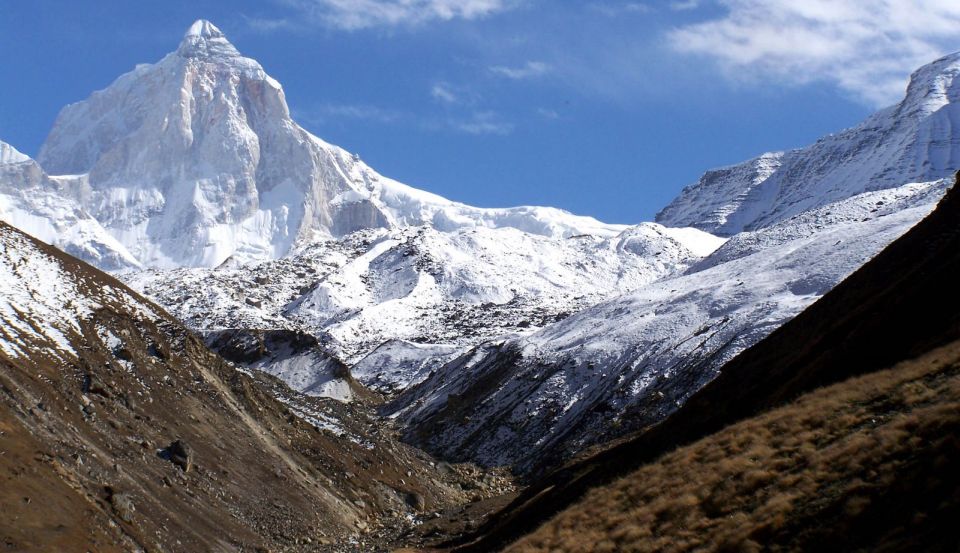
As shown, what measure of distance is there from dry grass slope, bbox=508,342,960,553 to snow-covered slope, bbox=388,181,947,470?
5819cm

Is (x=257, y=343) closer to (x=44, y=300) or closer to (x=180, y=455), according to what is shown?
(x=44, y=300)

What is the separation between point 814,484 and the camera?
26312 mm

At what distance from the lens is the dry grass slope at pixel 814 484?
22741mm

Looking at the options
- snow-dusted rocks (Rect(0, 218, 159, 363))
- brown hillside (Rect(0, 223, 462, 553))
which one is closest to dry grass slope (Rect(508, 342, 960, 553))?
brown hillside (Rect(0, 223, 462, 553))

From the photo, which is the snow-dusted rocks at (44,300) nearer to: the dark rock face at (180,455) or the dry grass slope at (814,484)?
the dark rock face at (180,455)

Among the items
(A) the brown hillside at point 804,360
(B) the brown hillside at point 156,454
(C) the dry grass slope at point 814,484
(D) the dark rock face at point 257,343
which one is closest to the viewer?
(C) the dry grass slope at point 814,484

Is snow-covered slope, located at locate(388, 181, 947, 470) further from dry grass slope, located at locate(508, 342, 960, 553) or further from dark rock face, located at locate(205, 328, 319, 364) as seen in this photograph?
dry grass slope, located at locate(508, 342, 960, 553)

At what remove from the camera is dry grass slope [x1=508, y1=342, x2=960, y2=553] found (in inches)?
895

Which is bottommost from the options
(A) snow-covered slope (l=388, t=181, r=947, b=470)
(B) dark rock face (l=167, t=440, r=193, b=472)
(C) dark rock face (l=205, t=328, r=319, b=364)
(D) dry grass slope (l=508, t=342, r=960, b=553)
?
(D) dry grass slope (l=508, t=342, r=960, b=553)

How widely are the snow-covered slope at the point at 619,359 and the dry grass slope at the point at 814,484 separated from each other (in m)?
58.2

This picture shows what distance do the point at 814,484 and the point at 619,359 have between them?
9086 cm

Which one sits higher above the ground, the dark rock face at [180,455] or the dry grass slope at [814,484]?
the dark rock face at [180,455]

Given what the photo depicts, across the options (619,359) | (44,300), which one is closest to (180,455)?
(44,300)

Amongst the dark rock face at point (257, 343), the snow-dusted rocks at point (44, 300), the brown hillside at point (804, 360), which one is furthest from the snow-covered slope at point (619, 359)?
the snow-dusted rocks at point (44, 300)
